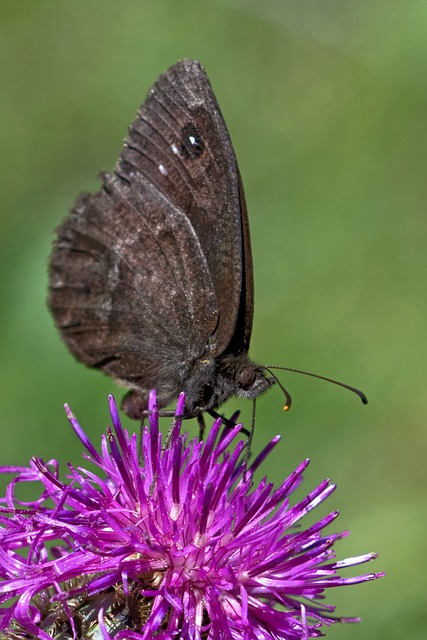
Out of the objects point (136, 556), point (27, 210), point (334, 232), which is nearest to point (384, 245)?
point (334, 232)

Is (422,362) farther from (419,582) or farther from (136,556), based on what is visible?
(136,556)

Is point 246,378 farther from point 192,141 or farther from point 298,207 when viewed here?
point 298,207

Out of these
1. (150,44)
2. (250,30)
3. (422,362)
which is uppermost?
(250,30)

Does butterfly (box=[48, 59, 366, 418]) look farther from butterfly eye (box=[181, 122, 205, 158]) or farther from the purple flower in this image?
the purple flower

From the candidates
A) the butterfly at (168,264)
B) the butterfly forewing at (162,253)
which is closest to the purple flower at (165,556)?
the butterfly at (168,264)

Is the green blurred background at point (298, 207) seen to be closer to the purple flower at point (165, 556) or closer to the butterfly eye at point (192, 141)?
the purple flower at point (165, 556)

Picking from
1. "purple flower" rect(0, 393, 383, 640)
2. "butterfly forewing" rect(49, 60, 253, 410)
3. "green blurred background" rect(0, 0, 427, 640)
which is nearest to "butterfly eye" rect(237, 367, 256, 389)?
"butterfly forewing" rect(49, 60, 253, 410)
